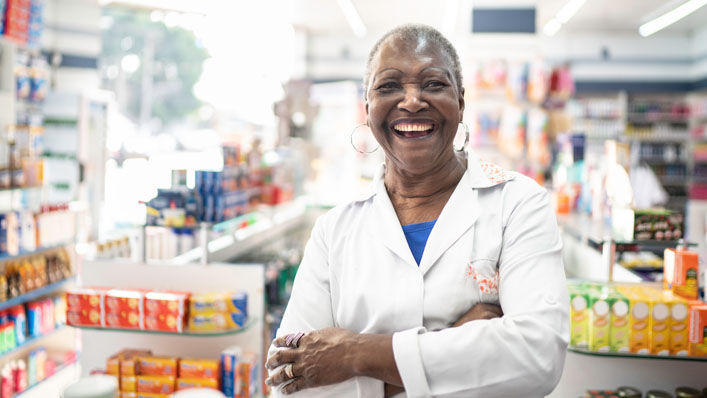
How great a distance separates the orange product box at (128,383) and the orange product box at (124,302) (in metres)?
0.31

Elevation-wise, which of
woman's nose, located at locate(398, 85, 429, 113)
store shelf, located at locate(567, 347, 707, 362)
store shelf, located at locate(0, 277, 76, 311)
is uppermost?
woman's nose, located at locate(398, 85, 429, 113)

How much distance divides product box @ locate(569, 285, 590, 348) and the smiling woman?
0.86m

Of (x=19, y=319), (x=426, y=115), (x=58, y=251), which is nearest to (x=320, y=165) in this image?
(x=58, y=251)

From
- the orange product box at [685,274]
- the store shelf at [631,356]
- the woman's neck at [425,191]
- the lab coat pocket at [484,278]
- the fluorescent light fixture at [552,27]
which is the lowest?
the store shelf at [631,356]

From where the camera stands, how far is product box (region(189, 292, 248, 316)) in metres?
2.86

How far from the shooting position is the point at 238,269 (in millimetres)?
3047

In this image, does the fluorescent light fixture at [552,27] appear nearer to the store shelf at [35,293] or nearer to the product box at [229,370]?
the store shelf at [35,293]

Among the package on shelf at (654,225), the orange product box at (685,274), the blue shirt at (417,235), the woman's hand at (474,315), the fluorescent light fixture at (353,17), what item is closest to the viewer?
the woman's hand at (474,315)

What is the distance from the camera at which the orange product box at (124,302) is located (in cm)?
287

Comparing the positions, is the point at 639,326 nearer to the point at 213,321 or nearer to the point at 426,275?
the point at 426,275

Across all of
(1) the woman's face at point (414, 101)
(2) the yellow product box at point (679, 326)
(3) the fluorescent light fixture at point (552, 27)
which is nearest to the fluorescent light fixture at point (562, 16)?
(3) the fluorescent light fixture at point (552, 27)

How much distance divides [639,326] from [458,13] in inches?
332

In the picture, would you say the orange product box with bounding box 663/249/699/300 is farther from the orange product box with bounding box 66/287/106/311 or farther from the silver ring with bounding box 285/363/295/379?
the orange product box with bounding box 66/287/106/311

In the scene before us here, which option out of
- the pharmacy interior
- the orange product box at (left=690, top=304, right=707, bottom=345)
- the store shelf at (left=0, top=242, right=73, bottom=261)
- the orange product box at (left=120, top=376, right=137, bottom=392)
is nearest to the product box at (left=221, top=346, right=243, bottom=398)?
the pharmacy interior
